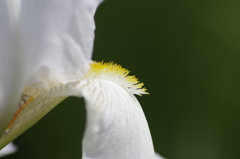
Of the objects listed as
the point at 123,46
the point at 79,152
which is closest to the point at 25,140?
the point at 79,152

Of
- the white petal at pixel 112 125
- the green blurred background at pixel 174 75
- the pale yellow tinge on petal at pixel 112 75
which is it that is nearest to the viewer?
the white petal at pixel 112 125

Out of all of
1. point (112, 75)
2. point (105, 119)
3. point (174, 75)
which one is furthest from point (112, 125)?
point (174, 75)

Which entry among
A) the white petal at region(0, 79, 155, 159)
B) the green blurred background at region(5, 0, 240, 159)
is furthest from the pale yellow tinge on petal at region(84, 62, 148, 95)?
the green blurred background at region(5, 0, 240, 159)

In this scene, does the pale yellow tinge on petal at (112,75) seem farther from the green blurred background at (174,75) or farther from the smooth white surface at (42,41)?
the green blurred background at (174,75)

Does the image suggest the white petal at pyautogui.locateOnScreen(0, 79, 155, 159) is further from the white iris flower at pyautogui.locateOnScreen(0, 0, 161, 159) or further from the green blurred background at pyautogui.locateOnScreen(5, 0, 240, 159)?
the green blurred background at pyautogui.locateOnScreen(5, 0, 240, 159)

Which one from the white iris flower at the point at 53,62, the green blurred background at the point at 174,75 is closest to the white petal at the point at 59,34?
the white iris flower at the point at 53,62

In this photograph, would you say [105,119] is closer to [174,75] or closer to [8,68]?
[8,68]
